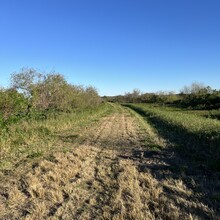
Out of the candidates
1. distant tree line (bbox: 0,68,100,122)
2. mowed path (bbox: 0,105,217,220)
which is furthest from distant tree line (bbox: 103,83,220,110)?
mowed path (bbox: 0,105,217,220)

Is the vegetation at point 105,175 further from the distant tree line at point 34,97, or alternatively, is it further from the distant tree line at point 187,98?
the distant tree line at point 187,98

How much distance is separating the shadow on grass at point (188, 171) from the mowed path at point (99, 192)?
0.03 m

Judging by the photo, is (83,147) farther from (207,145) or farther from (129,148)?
(207,145)

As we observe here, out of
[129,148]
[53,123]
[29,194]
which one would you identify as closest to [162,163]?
[129,148]

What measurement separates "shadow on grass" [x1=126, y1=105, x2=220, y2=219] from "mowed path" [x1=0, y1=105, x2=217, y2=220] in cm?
3

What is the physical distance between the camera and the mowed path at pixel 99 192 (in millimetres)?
5164

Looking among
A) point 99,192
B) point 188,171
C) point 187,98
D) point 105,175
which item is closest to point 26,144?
point 105,175

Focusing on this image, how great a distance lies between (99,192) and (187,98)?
197ft

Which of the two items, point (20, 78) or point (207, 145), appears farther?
point (20, 78)

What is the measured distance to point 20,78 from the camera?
21.8 metres

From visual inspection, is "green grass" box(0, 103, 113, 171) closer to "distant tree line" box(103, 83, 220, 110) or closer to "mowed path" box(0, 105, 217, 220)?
"mowed path" box(0, 105, 217, 220)

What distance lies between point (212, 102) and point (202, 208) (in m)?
45.4

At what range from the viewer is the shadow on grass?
5.52m

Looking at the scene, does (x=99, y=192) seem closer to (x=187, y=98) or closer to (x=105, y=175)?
(x=105, y=175)
